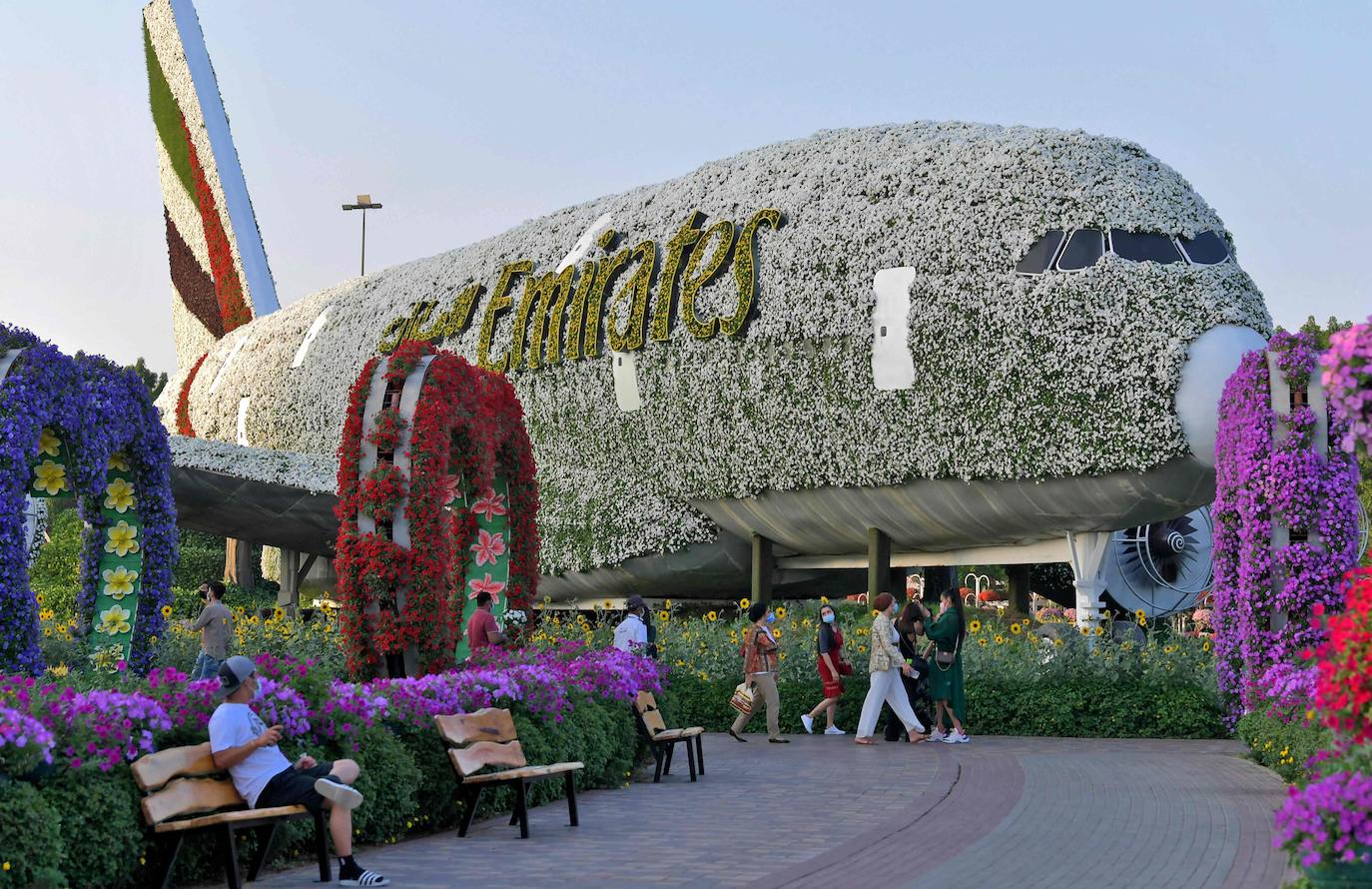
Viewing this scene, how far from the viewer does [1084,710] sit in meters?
17.0

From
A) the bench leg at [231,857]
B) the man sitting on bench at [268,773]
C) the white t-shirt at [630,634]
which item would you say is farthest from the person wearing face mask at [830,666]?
the bench leg at [231,857]

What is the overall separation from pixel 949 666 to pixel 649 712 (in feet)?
13.9

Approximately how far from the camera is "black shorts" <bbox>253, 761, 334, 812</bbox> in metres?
8.16

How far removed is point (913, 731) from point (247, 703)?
29.1 ft

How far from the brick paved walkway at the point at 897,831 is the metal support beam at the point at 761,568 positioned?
10.6 m

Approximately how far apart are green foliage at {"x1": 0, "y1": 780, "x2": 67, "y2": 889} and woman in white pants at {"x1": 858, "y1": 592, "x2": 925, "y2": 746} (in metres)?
9.79

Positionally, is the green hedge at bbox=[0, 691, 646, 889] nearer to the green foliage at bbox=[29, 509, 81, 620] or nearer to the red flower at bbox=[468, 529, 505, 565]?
the red flower at bbox=[468, 529, 505, 565]

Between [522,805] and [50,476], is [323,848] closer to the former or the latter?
[522,805]

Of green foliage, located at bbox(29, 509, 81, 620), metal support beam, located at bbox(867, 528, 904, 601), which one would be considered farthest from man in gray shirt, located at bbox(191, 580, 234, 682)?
green foliage, located at bbox(29, 509, 81, 620)

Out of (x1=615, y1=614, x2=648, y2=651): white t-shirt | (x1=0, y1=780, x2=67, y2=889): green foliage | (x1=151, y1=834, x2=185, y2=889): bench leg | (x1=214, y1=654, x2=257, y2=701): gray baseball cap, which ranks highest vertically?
(x1=615, y1=614, x2=648, y2=651): white t-shirt

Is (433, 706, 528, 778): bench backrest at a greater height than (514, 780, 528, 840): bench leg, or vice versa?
(433, 706, 528, 778): bench backrest

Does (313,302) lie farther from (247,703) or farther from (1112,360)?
(247,703)

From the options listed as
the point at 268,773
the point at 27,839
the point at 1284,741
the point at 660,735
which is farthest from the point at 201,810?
the point at 1284,741

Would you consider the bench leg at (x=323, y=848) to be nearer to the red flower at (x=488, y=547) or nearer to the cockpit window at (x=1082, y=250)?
the red flower at (x=488, y=547)
